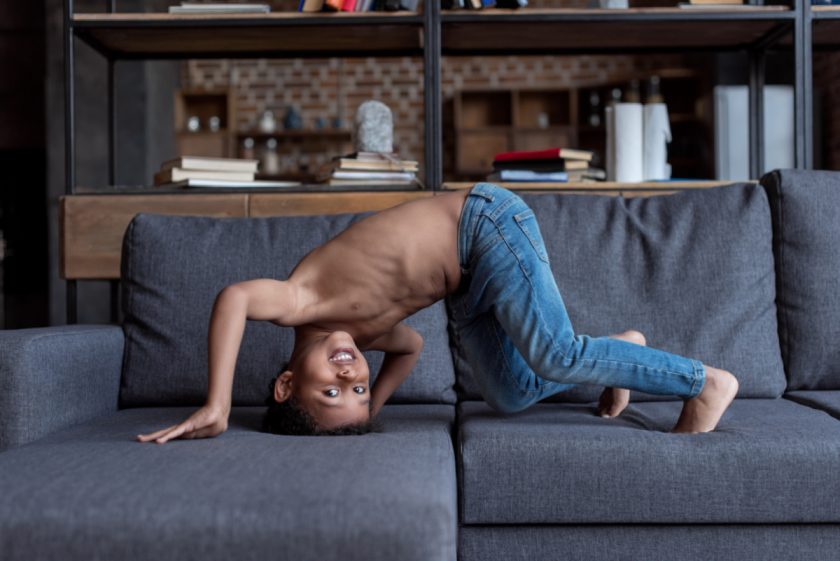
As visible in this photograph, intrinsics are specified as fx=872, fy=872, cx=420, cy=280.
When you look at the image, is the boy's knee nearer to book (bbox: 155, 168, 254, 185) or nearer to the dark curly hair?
the dark curly hair

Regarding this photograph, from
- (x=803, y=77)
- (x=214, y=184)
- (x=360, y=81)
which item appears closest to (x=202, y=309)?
(x=214, y=184)

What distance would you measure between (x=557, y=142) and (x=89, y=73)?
369cm

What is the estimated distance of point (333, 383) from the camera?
1.67 metres

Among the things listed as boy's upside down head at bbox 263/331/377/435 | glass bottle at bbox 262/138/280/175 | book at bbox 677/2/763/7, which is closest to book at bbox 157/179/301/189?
boy's upside down head at bbox 263/331/377/435

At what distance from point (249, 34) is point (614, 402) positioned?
175 cm

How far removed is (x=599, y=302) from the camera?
2.15 m

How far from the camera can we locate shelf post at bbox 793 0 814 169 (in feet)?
8.86

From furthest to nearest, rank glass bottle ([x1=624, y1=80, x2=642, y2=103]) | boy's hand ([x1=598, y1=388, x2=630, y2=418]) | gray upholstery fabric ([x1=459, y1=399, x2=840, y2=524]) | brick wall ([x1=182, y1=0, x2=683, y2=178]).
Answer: brick wall ([x1=182, y1=0, x2=683, y2=178]), glass bottle ([x1=624, y1=80, x2=642, y2=103]), boy's hand ([x1=598, y1=388, x2=630, y2=418]), gray upholstery fabric ([x1=459, y1=399, x2=840, y2=524])

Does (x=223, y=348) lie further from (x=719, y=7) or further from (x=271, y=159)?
(x=271, y=159)

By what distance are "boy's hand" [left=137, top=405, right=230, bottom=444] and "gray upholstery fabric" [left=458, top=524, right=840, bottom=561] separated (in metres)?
0.50

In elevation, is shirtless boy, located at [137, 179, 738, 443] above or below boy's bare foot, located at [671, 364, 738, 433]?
above

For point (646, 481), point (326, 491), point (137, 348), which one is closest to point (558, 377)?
point (646, 481)

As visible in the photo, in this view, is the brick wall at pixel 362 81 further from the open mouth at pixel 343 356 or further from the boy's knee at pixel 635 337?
the open mouth at pixel 343 356

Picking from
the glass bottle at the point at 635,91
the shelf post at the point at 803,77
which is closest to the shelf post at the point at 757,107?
the shelf post at the point at 803,77
